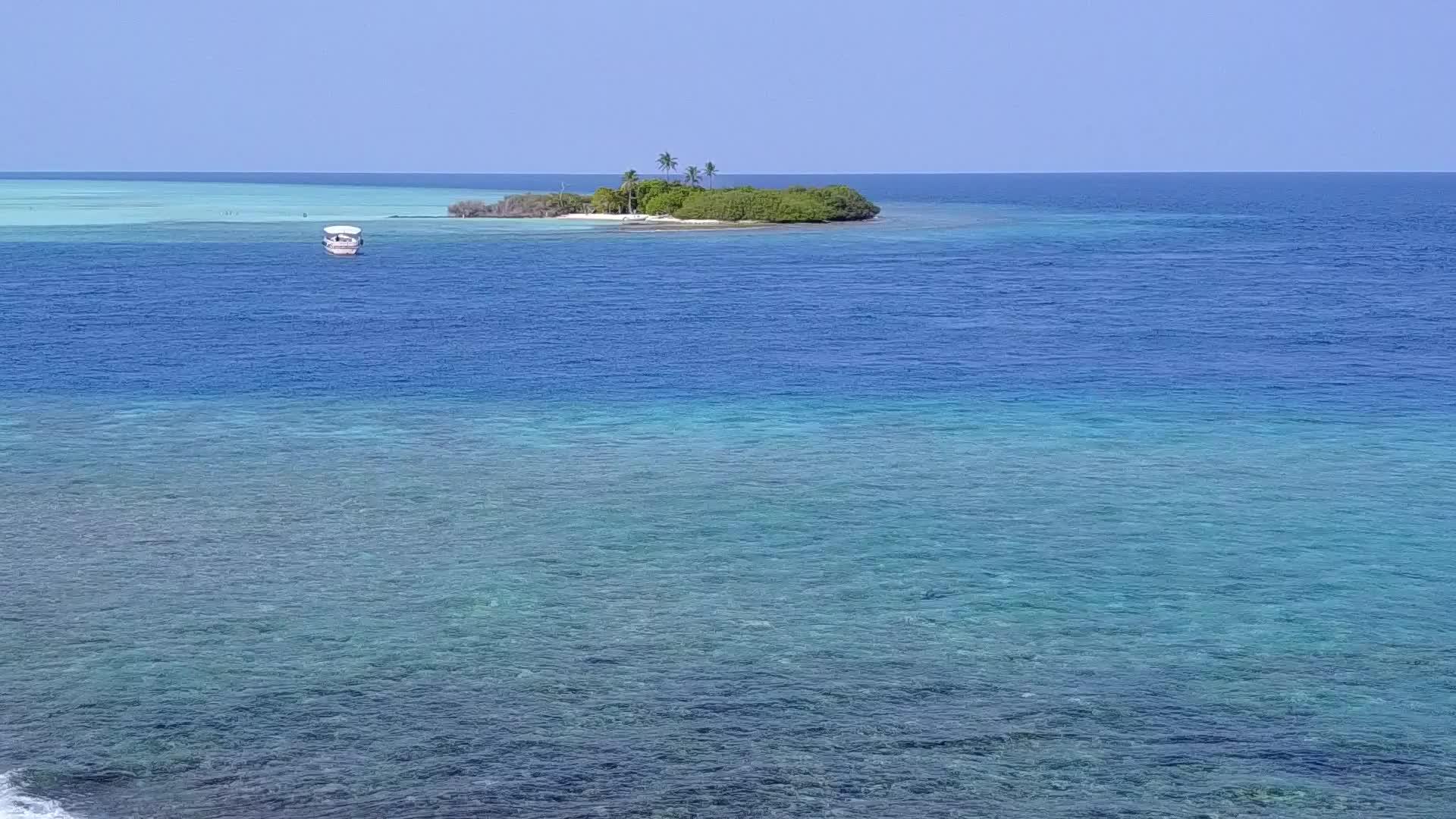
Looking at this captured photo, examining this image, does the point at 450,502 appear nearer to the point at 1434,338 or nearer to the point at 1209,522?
the point at 1209,522

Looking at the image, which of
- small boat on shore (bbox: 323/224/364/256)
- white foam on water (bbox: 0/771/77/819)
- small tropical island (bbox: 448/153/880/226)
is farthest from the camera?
small tropical island (bbox: 448/153/880/226)

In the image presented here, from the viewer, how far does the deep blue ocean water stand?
1811cm

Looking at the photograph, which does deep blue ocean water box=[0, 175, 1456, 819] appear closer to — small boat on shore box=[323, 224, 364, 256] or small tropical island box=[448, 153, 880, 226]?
small boat on shore box=[323, 224, 364, 256]

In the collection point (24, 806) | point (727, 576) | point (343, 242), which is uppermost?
point (343, 242)

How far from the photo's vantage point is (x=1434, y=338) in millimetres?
61250

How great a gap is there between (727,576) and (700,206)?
15185 centimetres

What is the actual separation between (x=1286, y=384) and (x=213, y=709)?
37.9 metres

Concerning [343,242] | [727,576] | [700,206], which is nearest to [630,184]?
[700,206]

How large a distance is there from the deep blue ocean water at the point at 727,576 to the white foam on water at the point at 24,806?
6 cm

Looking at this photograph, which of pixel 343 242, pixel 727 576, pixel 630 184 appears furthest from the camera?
pixel 630 184

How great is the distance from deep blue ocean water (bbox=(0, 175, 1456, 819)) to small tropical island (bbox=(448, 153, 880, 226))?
114m

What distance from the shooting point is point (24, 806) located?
658 inches

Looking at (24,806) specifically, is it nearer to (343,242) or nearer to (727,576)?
(727,576)

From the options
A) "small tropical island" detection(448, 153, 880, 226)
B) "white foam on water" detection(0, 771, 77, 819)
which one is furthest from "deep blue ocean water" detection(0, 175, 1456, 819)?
"small tropical island" detection(448, 153, 880, 226)
